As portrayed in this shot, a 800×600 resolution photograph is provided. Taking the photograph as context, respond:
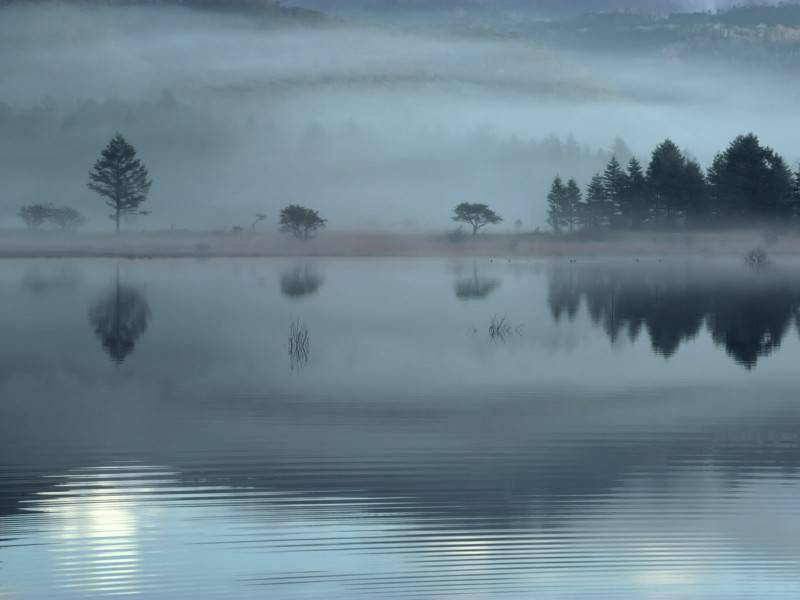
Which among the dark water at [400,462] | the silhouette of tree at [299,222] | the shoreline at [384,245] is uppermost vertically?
the silhouette of tree at [299,222]

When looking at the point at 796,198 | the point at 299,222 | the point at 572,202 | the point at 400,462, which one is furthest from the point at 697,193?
the point at 400,462

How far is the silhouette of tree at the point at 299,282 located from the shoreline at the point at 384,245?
4467 cm

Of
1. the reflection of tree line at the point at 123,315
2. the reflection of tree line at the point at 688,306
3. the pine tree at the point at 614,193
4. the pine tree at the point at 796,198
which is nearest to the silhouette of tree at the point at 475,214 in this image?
the pine tree at the point at 614,193

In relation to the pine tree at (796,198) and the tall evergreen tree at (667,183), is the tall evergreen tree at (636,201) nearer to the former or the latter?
the tall evergreen tree at (667,183)

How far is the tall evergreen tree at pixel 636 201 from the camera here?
135m

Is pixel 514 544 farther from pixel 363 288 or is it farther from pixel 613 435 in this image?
pixel 363 288

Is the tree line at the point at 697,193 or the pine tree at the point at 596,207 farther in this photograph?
the pine tree at the point at 596,207

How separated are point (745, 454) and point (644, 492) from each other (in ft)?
11.5

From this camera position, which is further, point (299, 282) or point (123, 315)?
point (299, 282)

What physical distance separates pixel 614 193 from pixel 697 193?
422 inches

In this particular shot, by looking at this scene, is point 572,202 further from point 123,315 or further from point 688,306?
point 123,315

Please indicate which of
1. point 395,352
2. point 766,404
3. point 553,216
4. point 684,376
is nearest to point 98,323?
point 395,352

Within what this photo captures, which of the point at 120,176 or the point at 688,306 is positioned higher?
the point at 120,176

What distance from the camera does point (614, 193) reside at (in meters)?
138
